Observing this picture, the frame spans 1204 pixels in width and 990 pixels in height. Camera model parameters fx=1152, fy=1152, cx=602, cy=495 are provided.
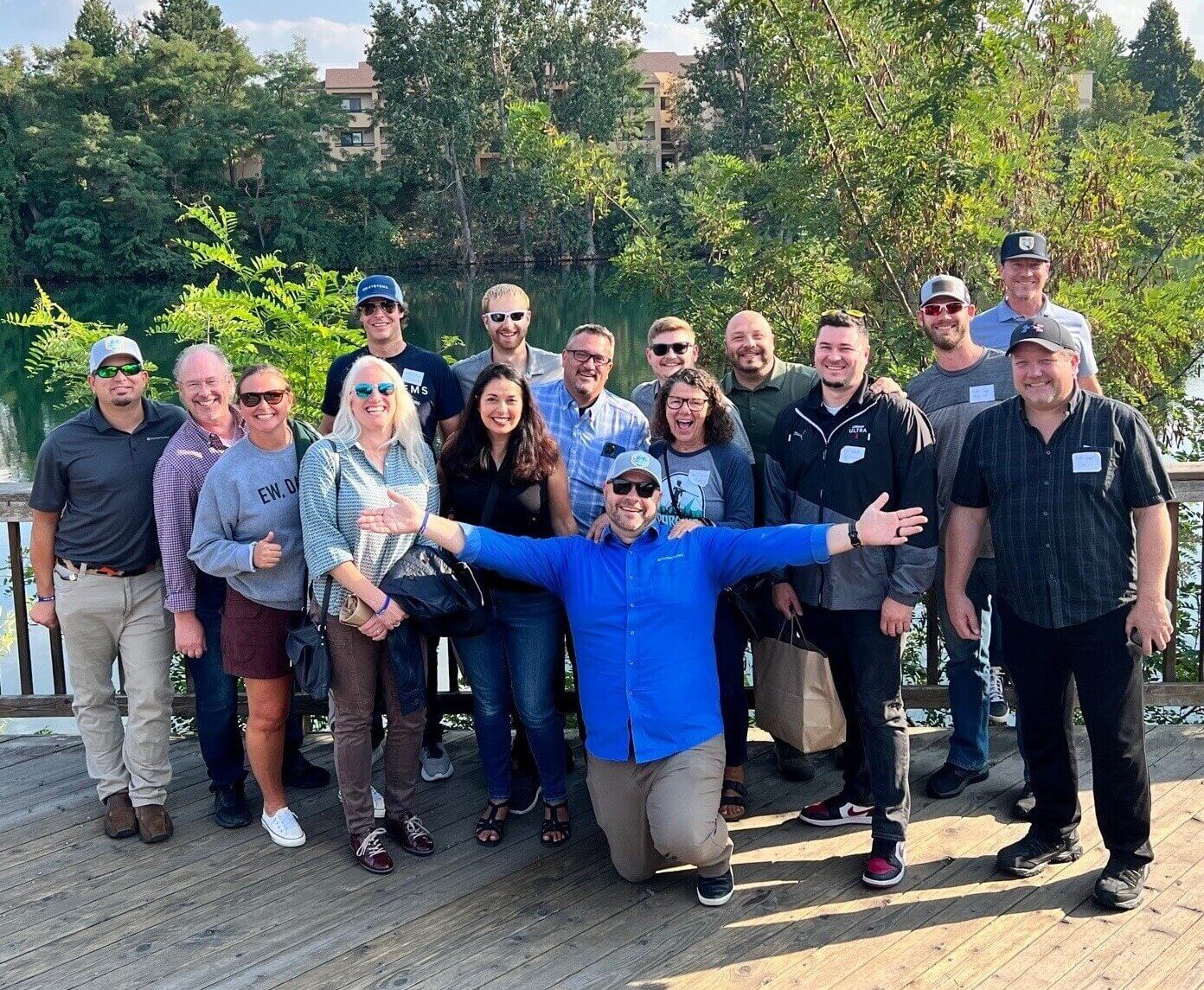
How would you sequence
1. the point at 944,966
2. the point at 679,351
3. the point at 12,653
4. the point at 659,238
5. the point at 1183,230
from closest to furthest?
the point at 944,966 → the point at 679,351 → the point at 1183,230 → the point at 659,238 → the point at 12,653

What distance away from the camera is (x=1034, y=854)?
3.41 metres

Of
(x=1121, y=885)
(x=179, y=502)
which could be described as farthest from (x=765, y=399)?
(x=179, y=502)

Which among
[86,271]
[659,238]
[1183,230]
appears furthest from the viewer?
[86,271]

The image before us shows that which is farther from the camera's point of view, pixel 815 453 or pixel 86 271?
pixel 86 271

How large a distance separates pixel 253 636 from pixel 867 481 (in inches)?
77.8

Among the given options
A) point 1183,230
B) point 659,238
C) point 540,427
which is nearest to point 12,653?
point 659,238

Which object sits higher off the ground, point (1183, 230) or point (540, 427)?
point (1183, 230)

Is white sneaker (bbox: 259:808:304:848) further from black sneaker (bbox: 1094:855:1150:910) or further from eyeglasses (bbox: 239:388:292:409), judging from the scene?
black sneaker (bbox: 1094:855:1150:910)

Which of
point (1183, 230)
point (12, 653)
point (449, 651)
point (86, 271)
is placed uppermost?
point (86, 271)

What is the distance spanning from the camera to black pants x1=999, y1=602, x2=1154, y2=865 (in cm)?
318

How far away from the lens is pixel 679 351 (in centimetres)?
405

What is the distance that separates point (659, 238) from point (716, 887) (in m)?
5.04

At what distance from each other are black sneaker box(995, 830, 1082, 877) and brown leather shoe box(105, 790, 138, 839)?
110 inches

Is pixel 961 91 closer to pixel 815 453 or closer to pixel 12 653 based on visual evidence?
pixel 815 453
